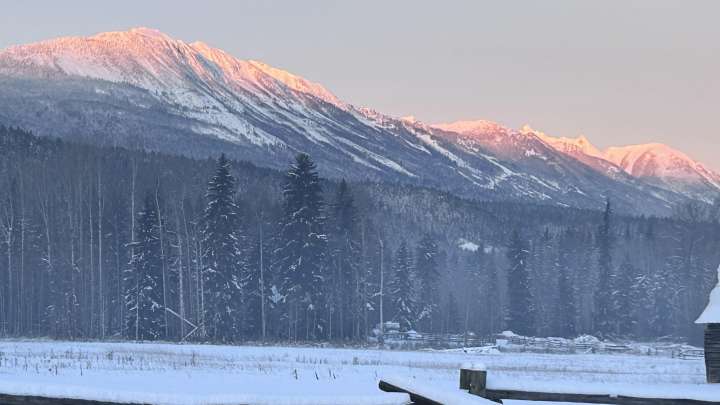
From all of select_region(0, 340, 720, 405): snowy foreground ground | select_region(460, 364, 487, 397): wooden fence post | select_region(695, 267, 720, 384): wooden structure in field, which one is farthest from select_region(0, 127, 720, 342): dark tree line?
select_region(460, 364, 487, 397): wooden fence post

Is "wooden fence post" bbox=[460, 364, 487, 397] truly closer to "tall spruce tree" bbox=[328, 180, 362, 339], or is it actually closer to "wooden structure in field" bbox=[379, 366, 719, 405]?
"wooden structure in field" bbox=[379, 366, 719, 405]

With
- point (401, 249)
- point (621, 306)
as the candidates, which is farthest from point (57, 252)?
point (621, 306)

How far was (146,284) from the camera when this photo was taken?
6494cm

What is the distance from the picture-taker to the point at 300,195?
222 feet

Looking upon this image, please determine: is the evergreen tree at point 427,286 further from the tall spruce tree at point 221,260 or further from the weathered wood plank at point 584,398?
the weathered wood plank at point 584,398

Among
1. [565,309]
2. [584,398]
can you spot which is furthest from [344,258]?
[584,398]

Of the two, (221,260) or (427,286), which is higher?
(221,260)

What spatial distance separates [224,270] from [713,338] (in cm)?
4015

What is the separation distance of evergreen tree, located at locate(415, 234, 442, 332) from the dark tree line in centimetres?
19

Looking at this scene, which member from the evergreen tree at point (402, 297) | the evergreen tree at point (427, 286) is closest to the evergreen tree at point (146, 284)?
the evergreen tree at point (402, 297)

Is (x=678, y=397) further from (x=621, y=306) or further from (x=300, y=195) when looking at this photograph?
(x=621, y=306)

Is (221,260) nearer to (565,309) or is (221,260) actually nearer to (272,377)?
(565,309)

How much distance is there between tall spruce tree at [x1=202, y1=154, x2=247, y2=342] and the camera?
2534 inches

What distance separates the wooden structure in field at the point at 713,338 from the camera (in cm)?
2991
